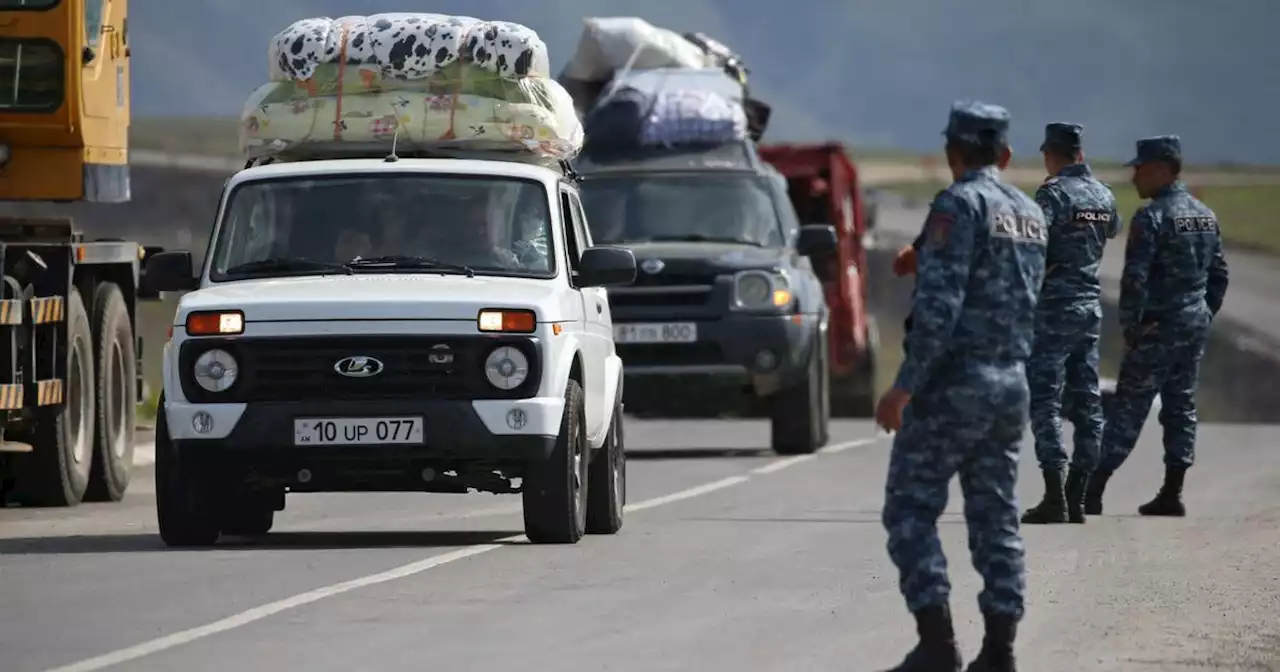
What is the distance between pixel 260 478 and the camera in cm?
1487

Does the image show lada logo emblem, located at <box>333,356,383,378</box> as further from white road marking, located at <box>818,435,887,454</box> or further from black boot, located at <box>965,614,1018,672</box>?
white road marking, located at <box>818,435,887,454</box>

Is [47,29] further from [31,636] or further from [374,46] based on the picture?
[31,636]

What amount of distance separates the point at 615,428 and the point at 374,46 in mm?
2268

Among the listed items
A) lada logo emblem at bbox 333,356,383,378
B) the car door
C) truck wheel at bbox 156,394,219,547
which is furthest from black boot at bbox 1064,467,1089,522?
truck wheel at bbox 156,394,219,547

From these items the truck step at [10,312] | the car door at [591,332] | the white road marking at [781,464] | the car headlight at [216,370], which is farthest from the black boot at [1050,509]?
the truck step at [10,312]

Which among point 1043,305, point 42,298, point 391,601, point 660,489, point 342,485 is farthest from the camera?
point 660,489

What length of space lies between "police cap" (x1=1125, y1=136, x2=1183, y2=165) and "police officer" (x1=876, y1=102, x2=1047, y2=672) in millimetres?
7350

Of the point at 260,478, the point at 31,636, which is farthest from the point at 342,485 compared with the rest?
the point at 31,636

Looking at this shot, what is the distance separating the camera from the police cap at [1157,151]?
17719 millimetres

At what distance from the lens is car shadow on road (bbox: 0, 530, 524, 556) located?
49.8 feet

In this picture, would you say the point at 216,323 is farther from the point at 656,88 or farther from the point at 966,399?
the point at 656,88

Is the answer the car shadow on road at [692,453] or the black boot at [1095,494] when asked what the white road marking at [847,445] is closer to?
the car shadow on road at [692,453]

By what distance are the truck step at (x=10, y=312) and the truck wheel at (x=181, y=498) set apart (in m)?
2.96

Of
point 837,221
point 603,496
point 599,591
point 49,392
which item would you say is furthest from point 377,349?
point 837,221
